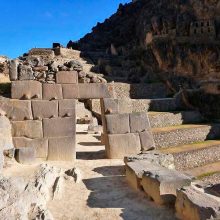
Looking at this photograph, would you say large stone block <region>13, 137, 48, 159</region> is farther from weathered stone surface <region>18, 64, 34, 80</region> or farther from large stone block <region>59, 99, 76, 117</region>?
weathered stone surface <region>18, 64, 34, 80</region>

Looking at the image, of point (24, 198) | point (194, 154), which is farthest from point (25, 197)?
point (194, 154)

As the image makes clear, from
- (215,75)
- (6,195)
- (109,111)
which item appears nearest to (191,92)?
(109,111)

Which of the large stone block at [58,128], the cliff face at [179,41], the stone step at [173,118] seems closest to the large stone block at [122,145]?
the large stone block at [58,128]

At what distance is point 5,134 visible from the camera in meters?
8.93

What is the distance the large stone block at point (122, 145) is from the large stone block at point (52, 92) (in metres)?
2.02

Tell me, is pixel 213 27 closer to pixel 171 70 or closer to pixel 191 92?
pixel 171 70

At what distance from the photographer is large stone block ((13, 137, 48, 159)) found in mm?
9375

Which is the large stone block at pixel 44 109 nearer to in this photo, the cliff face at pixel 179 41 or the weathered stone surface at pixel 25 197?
the weathered stone surface at pixel 25 197

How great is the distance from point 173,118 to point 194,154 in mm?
2172

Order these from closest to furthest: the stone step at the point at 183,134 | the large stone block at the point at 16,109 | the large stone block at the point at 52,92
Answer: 1. the large stone block at the point at 16,109
2. the large stone block at the point at 52,92
3. the stone step at the point at 183,134

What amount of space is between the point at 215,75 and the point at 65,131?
25.5m

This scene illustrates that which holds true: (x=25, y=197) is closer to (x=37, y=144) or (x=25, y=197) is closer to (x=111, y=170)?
(x=111, y=170)

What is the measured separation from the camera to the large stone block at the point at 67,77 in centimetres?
1016

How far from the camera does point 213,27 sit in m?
33.6
